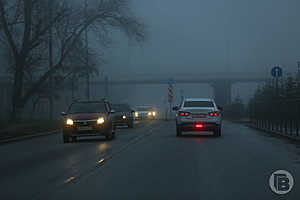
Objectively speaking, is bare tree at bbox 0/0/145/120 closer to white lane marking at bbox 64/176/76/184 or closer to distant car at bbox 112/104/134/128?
distant car at bbox 112/104/134/128

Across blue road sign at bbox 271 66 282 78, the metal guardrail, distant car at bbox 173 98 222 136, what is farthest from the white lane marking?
blue road sign at bbox 271 66 282 78

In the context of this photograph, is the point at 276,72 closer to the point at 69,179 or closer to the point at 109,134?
the point at 109,134

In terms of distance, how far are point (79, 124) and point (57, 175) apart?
10502 millimetres

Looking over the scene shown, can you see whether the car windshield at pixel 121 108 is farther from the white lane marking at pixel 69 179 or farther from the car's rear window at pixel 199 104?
the white lane marking at pixel 69 179

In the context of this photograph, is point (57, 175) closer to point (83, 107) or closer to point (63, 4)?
point (83, 107)

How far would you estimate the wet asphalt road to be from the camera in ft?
29.0

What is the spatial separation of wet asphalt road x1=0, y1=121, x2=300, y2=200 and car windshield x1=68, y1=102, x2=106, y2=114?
5.60 meters

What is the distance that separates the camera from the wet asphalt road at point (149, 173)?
8.85 m

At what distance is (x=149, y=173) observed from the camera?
36.8 feet

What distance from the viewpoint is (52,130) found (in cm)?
3162

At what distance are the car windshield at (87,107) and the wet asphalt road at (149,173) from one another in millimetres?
5599

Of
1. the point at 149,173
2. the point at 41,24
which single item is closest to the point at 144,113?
the point at 41,24

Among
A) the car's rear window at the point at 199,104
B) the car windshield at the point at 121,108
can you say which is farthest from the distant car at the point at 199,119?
the car windshield at the point at 121,108

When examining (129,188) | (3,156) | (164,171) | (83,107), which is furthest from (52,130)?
(129,188)
